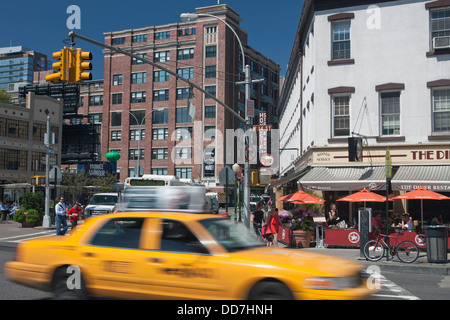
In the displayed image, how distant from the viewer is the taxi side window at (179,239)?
6633mm

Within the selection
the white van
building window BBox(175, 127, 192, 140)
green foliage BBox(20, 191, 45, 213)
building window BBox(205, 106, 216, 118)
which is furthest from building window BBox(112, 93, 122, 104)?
the white van

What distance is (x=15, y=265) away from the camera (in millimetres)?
7523

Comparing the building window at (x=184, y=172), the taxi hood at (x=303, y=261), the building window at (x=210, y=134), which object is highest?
the building window at (x=210, y=134)

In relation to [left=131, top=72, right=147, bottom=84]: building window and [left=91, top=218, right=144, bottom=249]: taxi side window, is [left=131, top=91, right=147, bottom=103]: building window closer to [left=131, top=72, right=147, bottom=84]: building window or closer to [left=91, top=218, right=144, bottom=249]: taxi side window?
[left=131, top=72, right=147, bottom=84]: building window

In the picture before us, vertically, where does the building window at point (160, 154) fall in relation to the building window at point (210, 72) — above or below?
below

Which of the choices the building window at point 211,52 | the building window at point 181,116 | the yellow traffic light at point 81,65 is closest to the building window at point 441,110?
the yellow traffic light at point 81,65

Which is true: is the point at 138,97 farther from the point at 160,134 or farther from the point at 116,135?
the point at 160,134

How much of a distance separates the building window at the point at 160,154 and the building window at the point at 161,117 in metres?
4.40

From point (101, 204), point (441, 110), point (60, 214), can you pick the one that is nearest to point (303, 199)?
point (441, 110)

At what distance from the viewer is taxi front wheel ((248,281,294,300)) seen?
6059 mm

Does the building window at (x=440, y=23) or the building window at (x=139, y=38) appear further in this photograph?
the building window at (x=139, y=38)

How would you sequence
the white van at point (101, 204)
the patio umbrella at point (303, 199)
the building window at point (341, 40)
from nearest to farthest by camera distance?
1. the patio umbrella at point (303, 199)
2. the building window at point (341, 40)
3. the white van at point (101, 204)

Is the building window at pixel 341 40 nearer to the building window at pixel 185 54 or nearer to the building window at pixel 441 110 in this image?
the building window at pixel 441 110
